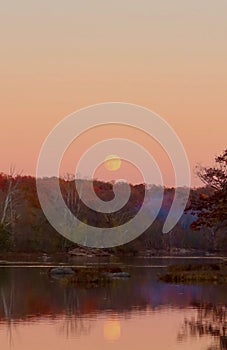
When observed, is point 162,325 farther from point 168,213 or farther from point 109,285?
point 168,213

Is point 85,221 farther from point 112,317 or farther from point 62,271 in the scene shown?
point 112,317

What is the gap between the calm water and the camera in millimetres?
17391

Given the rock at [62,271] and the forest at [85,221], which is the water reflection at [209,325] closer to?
the rock at [62,271]

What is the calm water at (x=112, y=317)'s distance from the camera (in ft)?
57.1

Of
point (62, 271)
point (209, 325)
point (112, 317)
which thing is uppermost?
point (62, 271)

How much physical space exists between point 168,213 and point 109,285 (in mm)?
66880

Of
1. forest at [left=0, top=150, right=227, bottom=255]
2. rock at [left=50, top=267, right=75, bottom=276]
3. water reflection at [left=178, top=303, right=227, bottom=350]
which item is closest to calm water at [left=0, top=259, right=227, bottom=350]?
water reflection at [left=178, top=303, right=227, bottom=350]

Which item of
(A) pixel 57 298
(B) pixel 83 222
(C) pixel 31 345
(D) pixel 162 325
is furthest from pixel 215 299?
(B) pixel 83 222

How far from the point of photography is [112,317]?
2147 centimetres

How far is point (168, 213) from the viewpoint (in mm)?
100938

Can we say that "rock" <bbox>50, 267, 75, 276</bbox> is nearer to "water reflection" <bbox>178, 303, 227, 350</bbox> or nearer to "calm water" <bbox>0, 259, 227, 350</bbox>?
"calm water" <bbox>0, 259, 227, 350</bbox>

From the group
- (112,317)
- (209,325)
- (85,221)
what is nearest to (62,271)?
(112,317)

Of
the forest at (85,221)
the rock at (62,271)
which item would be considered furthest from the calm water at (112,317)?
the forest at (85,221)

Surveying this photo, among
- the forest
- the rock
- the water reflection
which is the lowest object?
the water reflection
